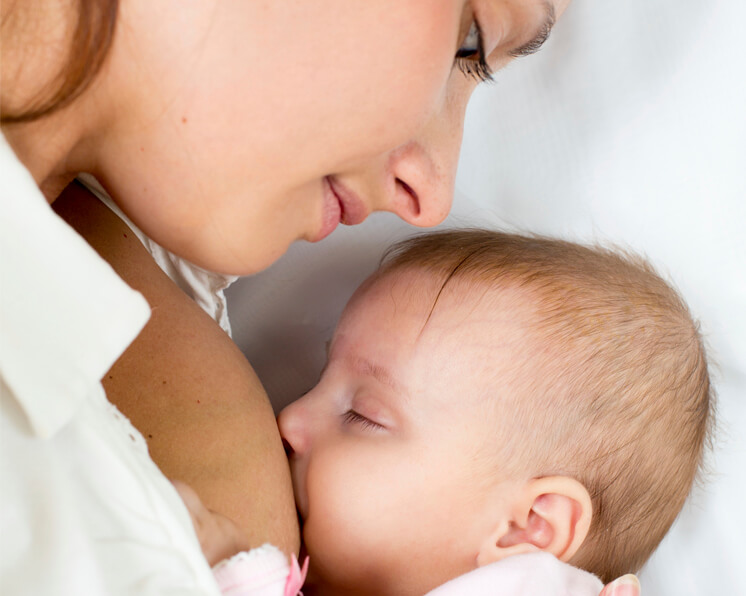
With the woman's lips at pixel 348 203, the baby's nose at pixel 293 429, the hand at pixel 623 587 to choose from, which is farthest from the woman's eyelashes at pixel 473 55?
the hand at pixel 623 587

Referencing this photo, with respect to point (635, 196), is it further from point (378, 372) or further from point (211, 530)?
point (211, 530)

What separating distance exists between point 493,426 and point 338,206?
1.19ft

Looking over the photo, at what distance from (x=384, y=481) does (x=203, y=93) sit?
22.3 inches

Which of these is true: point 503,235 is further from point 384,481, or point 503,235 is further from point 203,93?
point 203,93

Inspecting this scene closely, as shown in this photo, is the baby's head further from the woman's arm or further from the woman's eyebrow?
the woman's eyebrow

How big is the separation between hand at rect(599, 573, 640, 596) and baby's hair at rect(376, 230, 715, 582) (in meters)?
0.10

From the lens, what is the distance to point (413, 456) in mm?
1062

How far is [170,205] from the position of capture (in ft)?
2.80

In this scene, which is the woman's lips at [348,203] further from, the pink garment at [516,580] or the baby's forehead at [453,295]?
the pink garment at [516,580]

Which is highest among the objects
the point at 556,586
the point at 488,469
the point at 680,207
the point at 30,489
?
the point at 680,207

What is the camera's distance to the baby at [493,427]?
3.45 ft

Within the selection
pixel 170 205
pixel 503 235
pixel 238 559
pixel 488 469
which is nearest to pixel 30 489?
pixel 238 559

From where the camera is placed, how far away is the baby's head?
1.05 meters

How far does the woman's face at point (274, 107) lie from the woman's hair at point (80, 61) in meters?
0.01
